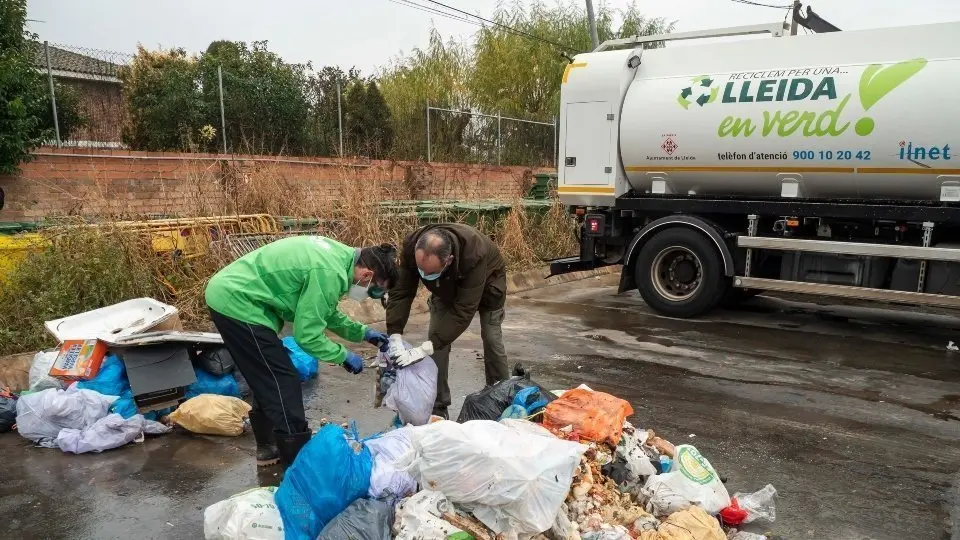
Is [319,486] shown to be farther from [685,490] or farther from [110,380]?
[110,380]

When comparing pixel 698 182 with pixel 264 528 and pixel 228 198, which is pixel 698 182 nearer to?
pixel 228 198

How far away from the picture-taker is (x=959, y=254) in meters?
6.76

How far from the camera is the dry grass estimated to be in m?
5.63

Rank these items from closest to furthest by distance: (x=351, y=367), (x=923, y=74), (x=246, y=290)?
(x=246, y=290), (x=351, y=367), (x=923, y=74)

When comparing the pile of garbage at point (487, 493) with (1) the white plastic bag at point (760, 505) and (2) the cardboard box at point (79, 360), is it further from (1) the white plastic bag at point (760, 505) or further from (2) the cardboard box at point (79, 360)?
(2) the cardboard box at point (79, 360)

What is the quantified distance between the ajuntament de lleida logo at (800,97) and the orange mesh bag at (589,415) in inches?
194

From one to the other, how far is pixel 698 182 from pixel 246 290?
6.16m

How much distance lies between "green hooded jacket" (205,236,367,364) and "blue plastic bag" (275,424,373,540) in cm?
57

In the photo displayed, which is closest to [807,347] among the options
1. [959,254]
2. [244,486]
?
[959,254]

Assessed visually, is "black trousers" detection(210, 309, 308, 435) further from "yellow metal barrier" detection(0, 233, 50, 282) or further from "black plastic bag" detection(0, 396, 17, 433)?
"yellow metal barrier" detection(0, 233, 50, 282)

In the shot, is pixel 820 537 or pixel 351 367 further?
pixel 351 367

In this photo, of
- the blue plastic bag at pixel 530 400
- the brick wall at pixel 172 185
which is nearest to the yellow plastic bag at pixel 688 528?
the blue plastic bag at pixel 530 400

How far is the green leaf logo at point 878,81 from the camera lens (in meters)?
6.77

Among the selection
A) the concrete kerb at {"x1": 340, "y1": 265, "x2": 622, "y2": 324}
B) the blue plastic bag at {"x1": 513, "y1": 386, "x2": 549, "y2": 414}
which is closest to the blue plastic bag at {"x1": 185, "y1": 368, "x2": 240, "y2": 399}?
the concrete kerb at {"x1": 340, "y1": 265, "x2": 622, "y2": 324}
